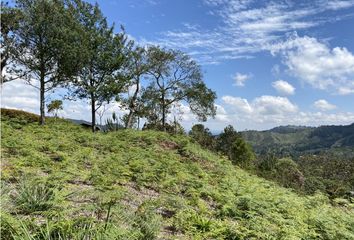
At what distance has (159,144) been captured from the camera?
2122 centimetres

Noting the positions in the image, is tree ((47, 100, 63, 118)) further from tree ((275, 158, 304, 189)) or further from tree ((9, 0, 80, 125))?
tree ((275, 158, 304, 189))

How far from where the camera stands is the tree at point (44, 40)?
23.7 metres

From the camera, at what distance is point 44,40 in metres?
24.1

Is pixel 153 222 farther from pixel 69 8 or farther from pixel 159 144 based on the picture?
pixel 69 8

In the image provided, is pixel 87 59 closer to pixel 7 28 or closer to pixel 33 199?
pixel 7 28

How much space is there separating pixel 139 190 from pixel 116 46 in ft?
71.4

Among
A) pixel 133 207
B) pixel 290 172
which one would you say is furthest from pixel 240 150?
pixel 133 207

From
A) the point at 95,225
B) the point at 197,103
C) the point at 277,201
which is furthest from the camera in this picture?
the point at 197,103

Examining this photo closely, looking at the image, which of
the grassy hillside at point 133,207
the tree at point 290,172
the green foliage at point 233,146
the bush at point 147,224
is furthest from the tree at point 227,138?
the bush at point 147,224

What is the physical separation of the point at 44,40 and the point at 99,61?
4.90 meters

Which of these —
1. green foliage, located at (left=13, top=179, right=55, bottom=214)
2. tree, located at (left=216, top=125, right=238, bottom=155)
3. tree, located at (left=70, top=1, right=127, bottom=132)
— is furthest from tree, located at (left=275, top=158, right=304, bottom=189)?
green foliage, located at (left=13, top=179, right=55, bottom=214)

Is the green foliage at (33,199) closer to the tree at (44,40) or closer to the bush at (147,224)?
the bush at (147,224)

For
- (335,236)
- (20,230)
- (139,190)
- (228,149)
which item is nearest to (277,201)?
(335,236)

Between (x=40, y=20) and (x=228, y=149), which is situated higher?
(x=40, y=20)
